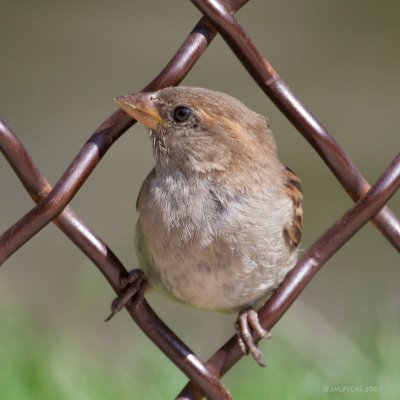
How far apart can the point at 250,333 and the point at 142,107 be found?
458mm

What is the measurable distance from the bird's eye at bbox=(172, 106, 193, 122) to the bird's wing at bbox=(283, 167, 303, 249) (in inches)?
9.9

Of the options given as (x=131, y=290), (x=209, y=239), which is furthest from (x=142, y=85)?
(x=131, y=290)

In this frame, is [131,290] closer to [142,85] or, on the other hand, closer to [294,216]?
[294,216]

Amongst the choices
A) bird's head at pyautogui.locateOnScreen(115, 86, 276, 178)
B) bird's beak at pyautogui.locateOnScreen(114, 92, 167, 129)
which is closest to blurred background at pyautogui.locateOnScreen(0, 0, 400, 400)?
bird's head at pyautogui.locateOnScreen(115, 86, 276, 178)

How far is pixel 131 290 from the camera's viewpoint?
1523 mm

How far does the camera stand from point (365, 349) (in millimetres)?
2770

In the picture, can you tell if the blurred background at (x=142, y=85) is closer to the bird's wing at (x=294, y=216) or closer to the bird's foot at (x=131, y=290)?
the bird's wing at (x=294, y=216)

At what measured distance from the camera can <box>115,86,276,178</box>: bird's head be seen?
5.51ft

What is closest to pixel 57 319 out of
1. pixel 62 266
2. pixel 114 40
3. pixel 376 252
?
pixel 62 266

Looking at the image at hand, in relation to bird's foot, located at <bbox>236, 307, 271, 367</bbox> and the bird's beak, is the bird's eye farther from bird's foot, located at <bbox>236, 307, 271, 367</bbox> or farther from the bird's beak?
bird's foot, located at <bbox>236, 307, 271, 367</bbox>

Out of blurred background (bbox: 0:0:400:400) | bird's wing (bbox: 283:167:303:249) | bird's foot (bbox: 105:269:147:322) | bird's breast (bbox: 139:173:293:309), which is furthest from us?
blurred background (bbox: 0:0:400:400)

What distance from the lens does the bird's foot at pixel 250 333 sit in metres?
1.54

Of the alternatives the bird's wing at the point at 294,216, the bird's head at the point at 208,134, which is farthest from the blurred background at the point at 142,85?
the bird's head at the point at 208,134

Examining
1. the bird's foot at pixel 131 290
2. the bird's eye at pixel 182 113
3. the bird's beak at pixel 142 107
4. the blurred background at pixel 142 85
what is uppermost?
the bird's beak at pixel 142 107
